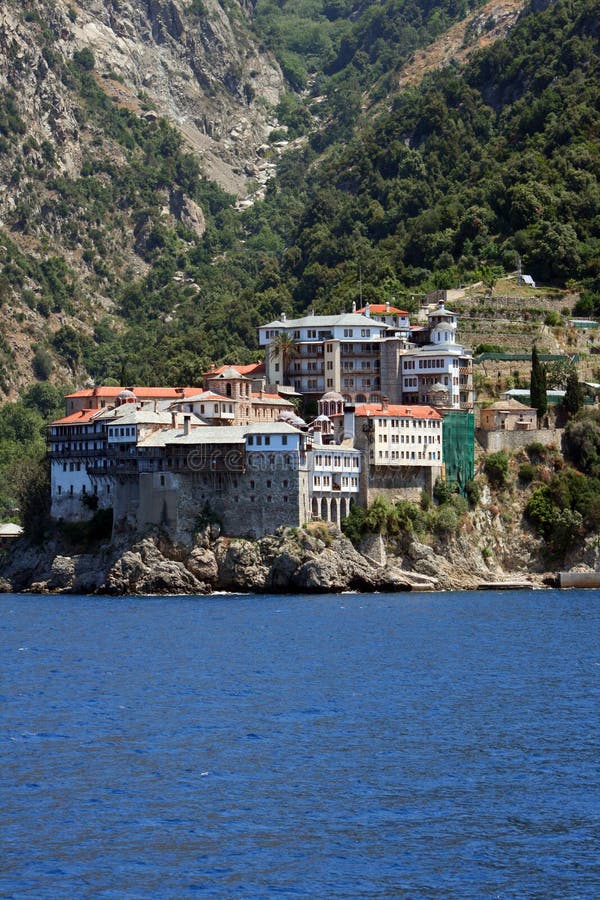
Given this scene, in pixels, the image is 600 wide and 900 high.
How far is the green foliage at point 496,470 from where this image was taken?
11525 centimetres

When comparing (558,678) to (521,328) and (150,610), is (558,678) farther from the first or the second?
(521,328)

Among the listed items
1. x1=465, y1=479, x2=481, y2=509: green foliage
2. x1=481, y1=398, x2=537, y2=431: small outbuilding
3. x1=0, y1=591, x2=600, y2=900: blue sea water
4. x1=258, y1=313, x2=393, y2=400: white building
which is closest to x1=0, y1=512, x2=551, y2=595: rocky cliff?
x1=465, y1=479, x2=481, y2=509: green foliage

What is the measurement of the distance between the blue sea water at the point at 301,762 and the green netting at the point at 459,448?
27.0 metres

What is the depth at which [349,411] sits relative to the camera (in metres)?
113

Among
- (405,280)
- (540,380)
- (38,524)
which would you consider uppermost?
(405,280)

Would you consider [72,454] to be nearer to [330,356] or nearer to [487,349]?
[330,356]

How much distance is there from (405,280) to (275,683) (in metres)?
86.0

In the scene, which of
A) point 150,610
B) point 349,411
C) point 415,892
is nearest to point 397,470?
point 349,411

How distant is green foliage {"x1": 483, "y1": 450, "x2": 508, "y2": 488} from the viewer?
11525 centimetres

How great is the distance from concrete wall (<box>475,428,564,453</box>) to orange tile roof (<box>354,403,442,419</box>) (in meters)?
3.61

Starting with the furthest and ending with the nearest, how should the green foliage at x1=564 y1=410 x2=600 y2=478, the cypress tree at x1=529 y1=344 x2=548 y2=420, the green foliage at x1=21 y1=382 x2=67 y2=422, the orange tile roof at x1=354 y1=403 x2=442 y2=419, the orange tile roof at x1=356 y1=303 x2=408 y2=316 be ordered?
the green foliage at x1=21 y1=382 x2=67 y2=422
the orange tile roof at x1=356 y1=303 x2=408 y2=316
the cypress tree at x1=529 y1=344 x2=548 y2=420
the green foliage at x1=564 y1=410 x2=600 y2=478
the orange tile roof at x1=354 y1=403 x2=442 y2=419

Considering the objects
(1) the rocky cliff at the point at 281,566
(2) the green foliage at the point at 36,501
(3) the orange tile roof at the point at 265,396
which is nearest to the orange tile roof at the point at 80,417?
(2) the green foliage at the point at 36,501

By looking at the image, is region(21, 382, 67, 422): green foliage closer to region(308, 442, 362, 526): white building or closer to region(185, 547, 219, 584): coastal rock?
region(308, 442, 362, 526): white building

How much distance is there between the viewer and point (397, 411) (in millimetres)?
113062
